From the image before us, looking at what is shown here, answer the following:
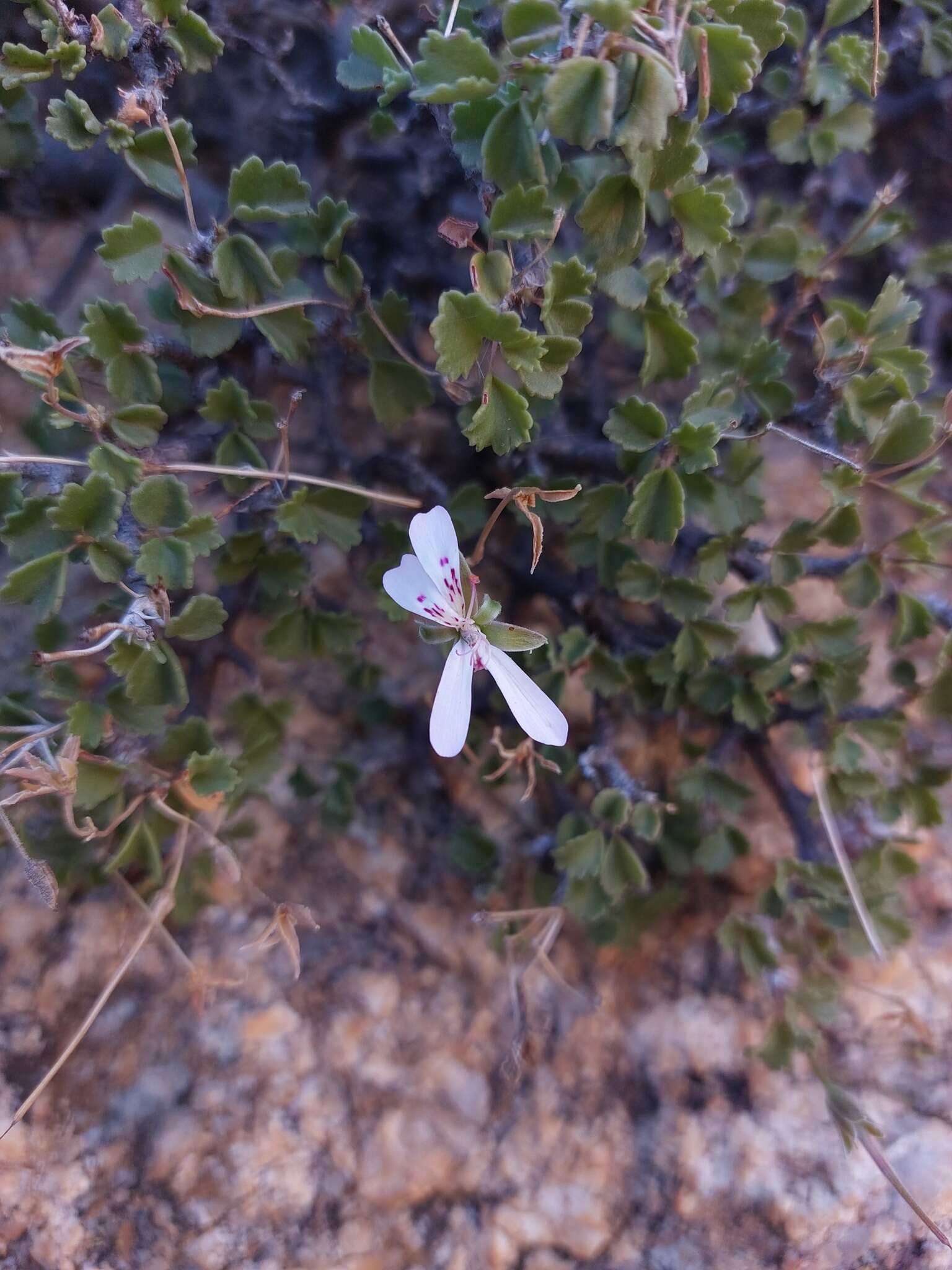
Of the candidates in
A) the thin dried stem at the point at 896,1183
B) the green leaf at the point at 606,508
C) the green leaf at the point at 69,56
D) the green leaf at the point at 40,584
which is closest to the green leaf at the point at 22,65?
the green leaf at the point at 69,56

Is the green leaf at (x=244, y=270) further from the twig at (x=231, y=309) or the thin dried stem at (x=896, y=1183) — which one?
the thin dried stem at (x=896, y=1183)

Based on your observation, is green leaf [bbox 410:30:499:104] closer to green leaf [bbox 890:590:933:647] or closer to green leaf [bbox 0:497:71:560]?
green leaf [bbox 0:497:71:560]

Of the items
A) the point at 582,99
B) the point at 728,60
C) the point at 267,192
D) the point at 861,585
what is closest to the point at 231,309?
Result: the point at 267,192

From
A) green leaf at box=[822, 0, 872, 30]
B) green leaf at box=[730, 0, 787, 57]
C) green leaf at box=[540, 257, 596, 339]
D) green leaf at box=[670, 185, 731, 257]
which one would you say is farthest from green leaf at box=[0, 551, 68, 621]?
green leaf at box=[822, 0, 872, 30]

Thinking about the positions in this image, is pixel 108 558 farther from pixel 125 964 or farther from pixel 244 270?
pixel 125 964

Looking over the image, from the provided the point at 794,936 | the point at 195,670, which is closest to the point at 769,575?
the point at 794,936
